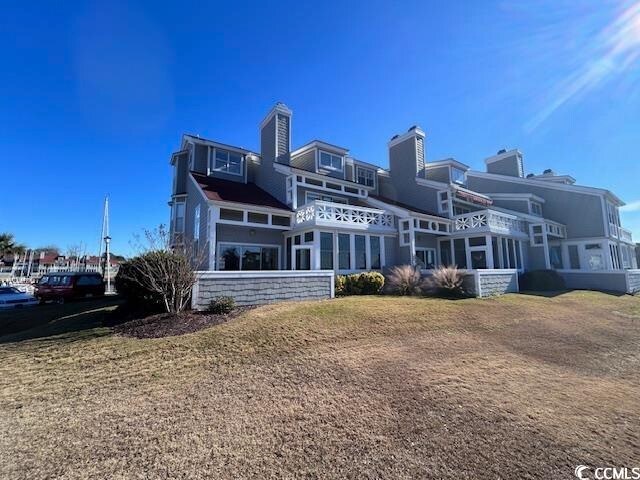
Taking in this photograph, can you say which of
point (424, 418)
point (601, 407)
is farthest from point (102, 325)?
point (601, 407)

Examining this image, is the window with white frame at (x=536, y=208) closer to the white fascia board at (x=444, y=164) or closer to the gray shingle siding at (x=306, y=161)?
the white fascia board at (x=444, y=164)

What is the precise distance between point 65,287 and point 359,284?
18250 mm

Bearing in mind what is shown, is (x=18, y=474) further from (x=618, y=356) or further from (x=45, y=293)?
(x=45, y=293)

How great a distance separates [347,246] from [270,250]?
4.49 m

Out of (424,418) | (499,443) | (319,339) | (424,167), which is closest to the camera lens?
(499,443)

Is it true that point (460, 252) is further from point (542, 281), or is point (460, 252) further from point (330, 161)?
point (330, 161)

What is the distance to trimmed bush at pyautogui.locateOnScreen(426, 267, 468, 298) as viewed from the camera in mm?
13930

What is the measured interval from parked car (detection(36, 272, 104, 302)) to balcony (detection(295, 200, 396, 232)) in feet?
48.4

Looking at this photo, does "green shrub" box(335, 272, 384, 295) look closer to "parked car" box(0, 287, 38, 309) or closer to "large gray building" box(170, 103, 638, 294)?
"large gray building" box(170, 103, 638, 294)

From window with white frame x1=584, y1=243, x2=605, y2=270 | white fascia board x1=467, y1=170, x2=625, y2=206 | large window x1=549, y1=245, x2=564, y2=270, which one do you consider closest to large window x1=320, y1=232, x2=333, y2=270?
white fascia board x1=467, y1=170, x2=625, y2=206

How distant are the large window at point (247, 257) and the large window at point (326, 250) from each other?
3.12 m

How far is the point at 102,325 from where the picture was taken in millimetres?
8500

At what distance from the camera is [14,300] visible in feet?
54.6

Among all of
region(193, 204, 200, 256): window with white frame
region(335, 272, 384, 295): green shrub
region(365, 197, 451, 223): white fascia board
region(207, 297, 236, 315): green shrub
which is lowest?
region(207, 297, 236, 315): green shrub
